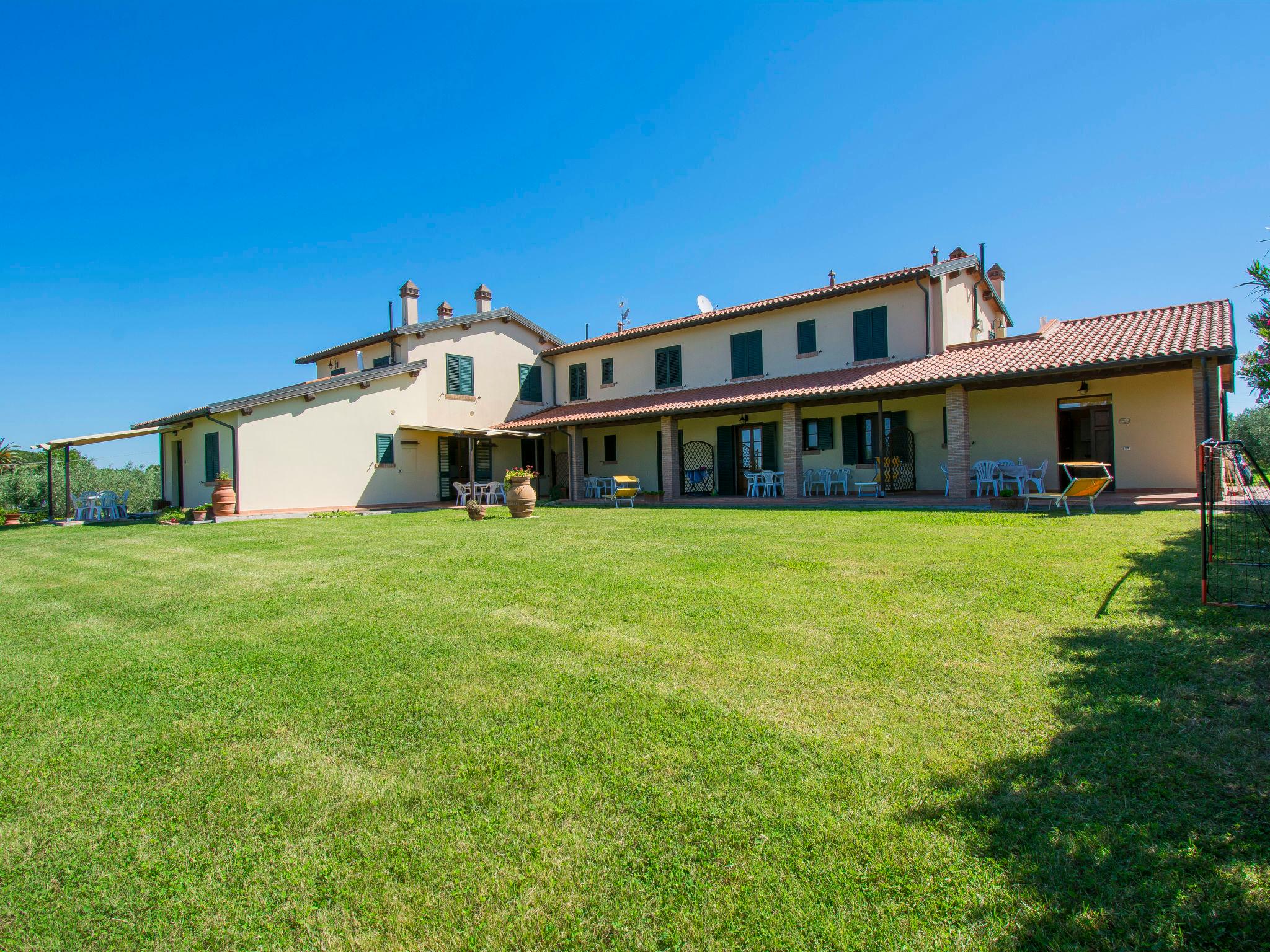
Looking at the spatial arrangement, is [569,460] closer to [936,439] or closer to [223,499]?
[223,499]

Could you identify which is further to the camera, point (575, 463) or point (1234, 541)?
point (575, 463)

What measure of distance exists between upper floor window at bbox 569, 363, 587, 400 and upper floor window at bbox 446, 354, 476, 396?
3.84 m

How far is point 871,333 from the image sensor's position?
1639 cm

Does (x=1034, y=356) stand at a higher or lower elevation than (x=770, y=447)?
higher

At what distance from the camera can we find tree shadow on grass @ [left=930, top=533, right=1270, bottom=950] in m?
1.58

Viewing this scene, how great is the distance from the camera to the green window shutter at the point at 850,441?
54.6ft

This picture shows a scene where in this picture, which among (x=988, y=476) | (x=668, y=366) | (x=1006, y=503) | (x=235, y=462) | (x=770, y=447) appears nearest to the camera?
(x=1006, y=503)

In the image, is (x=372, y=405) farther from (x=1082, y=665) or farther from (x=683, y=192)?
(x=1082, y=665)

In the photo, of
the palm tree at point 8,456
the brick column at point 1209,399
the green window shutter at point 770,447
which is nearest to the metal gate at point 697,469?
the green window shutter at point 770,447

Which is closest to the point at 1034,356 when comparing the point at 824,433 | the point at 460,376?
the point at 824,433

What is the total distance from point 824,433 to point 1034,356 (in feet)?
17.8

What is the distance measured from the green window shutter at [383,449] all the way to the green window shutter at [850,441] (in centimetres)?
1403

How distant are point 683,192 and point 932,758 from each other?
670 inches

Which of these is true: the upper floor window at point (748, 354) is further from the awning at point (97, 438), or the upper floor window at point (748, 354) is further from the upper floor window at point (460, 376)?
the awning at point (97, 438)
